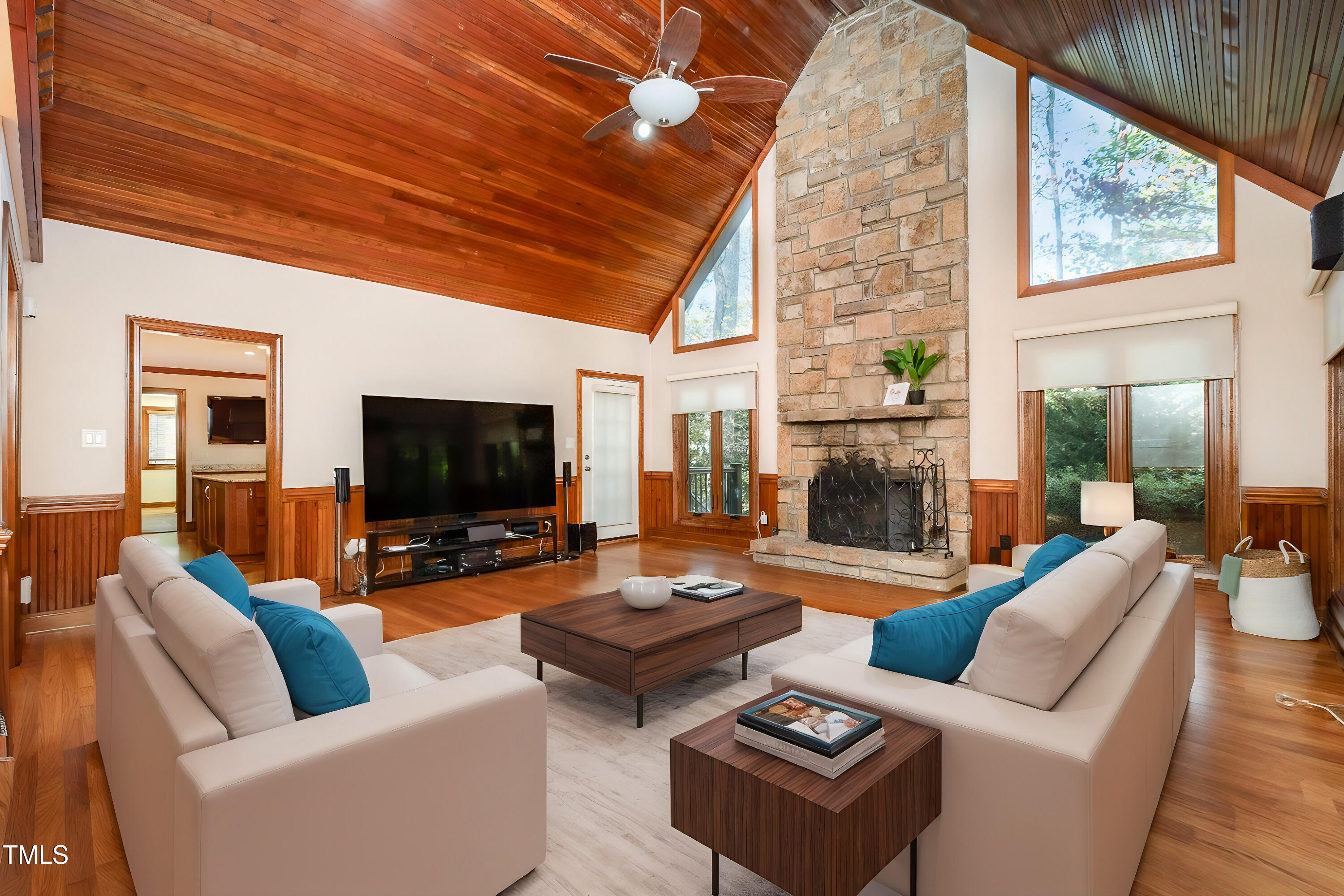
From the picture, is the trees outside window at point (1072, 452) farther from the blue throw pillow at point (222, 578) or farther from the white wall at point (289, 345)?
the blue throw pillow at point (222, 578)

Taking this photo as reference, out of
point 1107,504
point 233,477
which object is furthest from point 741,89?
point 233,477

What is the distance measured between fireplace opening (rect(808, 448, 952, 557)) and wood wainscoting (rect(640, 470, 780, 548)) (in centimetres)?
65

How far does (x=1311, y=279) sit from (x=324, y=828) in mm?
5590

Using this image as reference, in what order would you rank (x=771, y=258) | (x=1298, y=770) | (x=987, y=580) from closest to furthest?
(x=1298, y=770) → (x=987, y=580) → (x=771, y=258)

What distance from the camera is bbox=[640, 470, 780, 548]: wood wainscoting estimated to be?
7004mm

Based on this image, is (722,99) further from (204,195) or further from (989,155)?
(204,195)

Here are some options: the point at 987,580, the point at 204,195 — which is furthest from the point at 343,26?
the point at 987,580

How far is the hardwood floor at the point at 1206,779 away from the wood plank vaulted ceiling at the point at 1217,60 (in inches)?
107

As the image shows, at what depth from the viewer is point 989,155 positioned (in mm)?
5477

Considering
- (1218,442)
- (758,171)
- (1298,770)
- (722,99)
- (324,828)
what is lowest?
(1298,770)

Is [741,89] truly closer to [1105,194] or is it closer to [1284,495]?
[1105,194]

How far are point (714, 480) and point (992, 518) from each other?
311 cm

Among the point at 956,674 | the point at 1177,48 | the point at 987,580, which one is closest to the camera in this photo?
the point at 956,674

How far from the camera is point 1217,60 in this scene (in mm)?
3139
